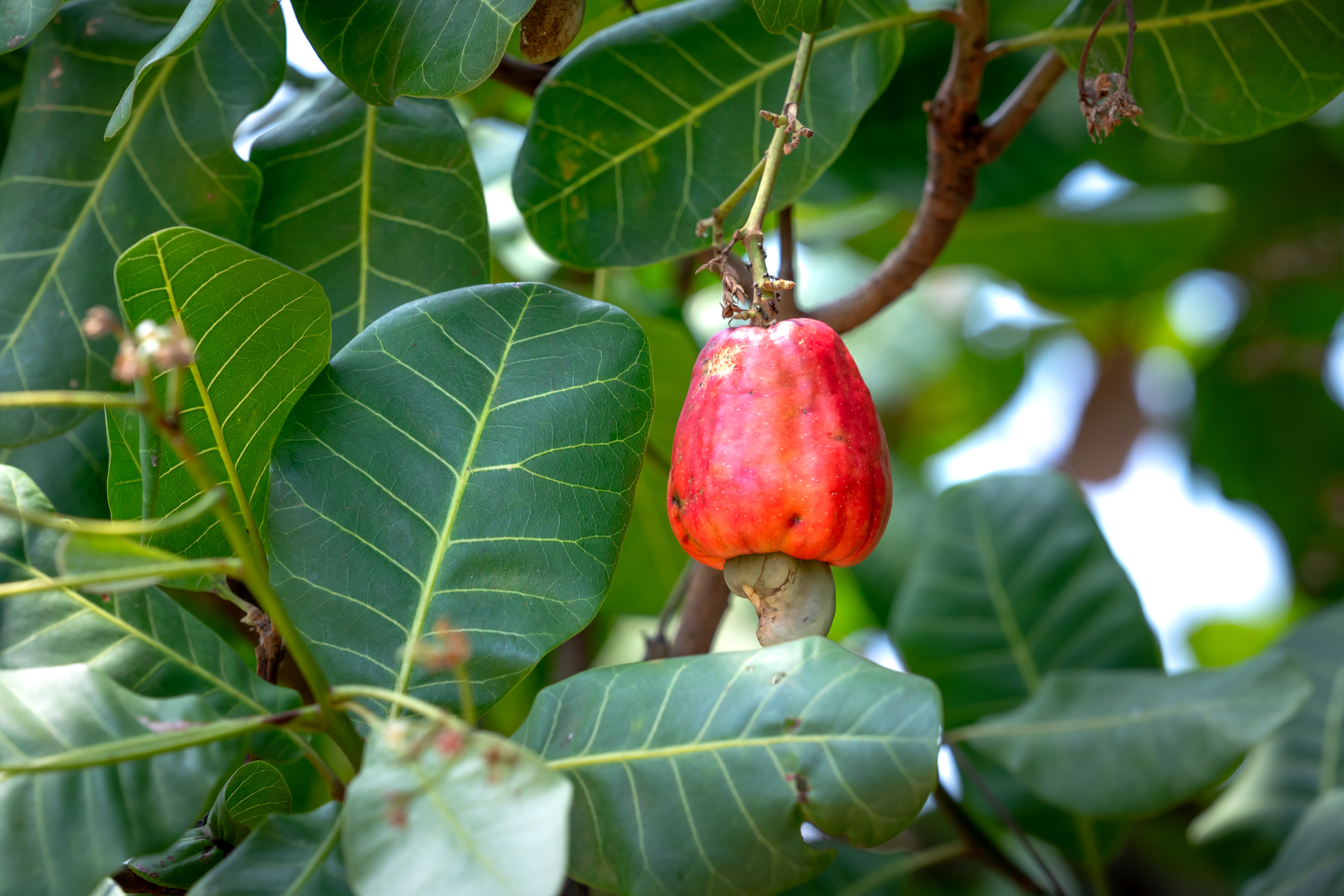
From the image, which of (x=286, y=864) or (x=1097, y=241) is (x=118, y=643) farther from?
(x=1097, y=241)

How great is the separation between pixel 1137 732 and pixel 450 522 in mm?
709

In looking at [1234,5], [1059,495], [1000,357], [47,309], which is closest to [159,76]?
[47,309]

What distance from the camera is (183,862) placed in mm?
708

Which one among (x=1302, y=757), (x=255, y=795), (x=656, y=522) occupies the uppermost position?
(x=255, y=795)

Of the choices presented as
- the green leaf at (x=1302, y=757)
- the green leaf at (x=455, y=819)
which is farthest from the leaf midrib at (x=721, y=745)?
the green leaf at (x=1302, y=757)

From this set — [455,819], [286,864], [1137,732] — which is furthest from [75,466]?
[1137,732]

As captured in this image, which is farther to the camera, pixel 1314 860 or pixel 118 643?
pixel 1314 860

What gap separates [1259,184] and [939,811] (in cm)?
149

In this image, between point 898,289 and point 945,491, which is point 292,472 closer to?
point 898,289

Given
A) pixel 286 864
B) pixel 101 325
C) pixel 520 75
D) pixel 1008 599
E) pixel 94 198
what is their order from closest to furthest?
1. pixel 101 325
2. pixel 286 864
3. pixel 94 198
4. pixel 520 75
5. pixel 1008 599

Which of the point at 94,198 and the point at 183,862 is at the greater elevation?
the point at 94,198

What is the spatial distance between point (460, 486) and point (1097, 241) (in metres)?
1.43

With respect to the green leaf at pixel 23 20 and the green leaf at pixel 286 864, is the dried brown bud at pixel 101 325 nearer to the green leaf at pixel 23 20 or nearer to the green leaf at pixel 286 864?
the green leaf at pixel 286 864

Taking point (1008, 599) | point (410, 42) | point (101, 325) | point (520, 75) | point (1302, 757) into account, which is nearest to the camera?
point (101, 325)
